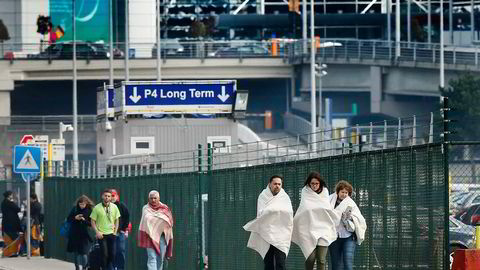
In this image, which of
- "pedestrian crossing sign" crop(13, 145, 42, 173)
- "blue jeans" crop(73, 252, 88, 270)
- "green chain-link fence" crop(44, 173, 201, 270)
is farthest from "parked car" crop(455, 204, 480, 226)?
"pedestrian crossing sign" crop(13, 145, 42, 173)

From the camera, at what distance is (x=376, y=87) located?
3708 inches

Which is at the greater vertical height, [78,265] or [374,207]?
[374,207]

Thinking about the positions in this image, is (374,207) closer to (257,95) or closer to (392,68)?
(392,68)

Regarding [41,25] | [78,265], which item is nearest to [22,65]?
[41,25]

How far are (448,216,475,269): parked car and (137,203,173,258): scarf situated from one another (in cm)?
461

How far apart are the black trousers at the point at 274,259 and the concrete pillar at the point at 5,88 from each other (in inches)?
2955

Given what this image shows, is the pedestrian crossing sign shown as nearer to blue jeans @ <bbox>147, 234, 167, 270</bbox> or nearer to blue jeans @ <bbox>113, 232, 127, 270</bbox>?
blue jeans @ <bbox>113, 232, 127, 270</bbox>

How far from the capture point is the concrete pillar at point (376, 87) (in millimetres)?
93562

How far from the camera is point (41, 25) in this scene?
89.9 meters

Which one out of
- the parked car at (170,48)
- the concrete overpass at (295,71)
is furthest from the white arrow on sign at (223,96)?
the parked car at (170,48)

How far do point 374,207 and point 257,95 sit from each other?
84.6m

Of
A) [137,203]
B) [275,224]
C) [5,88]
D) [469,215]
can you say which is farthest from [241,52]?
[275,224]

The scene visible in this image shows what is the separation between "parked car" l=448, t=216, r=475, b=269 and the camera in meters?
23.9

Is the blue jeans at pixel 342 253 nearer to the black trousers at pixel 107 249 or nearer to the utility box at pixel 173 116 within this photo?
the black trousers at pixel 107 249
